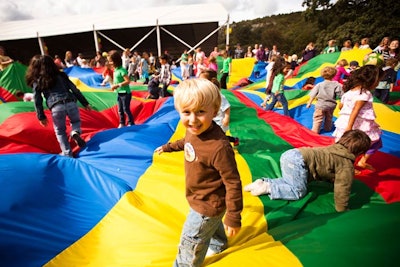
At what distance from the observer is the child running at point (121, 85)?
4494mm

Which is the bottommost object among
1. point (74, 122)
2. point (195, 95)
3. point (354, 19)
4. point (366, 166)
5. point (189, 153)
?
point (366, 166)

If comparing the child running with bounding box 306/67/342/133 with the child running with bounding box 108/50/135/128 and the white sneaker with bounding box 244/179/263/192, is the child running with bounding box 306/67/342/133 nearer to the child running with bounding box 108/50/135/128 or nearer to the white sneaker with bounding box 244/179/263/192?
the white sneaker with bounding box 244/179/263/192

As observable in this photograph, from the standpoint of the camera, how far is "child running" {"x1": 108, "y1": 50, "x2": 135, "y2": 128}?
4.49 meters

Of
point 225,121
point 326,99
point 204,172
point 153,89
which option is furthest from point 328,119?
point 153,89

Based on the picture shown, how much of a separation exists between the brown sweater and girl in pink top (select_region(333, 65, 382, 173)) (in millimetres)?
2254

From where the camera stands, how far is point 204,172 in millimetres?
1518

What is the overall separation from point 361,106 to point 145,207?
8.69 feet

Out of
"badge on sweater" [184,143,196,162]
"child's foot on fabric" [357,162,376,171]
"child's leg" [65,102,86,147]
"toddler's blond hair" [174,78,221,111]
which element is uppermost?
"toddler's blond hair" [174,78,221,111]

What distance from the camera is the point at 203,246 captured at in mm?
1665

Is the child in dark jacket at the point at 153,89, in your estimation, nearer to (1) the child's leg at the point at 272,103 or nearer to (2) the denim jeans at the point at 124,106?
(2) the denim jeans at the point at 124,106

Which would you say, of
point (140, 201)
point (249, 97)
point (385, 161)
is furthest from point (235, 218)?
point (249, 97)

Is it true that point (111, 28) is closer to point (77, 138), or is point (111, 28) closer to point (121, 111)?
point (121, 111)

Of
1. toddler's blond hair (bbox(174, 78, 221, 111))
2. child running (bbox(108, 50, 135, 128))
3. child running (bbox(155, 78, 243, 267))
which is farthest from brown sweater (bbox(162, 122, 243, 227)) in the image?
child running (bbox(108, 50, 135, 128))

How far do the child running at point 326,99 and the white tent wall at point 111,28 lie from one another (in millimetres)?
12117
